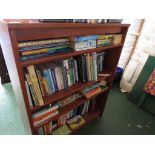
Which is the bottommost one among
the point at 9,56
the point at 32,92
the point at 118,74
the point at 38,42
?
the point at 118,74

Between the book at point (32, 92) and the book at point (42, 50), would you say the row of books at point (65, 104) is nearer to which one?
the book at point (32, 92)

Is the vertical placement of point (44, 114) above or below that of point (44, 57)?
below

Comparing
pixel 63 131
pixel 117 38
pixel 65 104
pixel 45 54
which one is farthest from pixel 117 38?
pixel 63 131

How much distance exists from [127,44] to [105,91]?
1.30m

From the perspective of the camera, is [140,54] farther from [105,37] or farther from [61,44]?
[61,44]

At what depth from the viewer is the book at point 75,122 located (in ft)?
5.42

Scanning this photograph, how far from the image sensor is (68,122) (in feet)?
5.47

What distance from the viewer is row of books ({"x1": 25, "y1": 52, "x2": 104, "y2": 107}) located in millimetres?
956

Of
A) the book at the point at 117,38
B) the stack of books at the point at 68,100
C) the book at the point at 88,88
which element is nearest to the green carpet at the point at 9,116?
the stack of books at the point at 68,100

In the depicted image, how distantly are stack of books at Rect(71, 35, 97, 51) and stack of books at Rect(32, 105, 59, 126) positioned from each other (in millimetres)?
630

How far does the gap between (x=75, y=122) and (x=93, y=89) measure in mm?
531
